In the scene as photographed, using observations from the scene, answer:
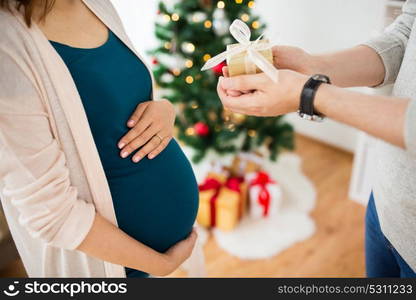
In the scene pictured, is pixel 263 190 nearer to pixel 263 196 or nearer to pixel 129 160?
pixel 263 196

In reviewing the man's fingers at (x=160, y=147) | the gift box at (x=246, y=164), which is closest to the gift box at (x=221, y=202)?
the gift box at (x=246, y=164)

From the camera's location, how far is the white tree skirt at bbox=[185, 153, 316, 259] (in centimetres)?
214

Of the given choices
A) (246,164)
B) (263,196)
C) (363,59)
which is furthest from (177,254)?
(246,164)

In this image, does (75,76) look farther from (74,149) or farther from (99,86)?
(74,149)

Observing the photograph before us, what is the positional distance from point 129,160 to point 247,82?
1.16 feet

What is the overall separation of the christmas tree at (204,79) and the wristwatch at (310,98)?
1.09 m

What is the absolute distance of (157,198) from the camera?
1025 millimetres

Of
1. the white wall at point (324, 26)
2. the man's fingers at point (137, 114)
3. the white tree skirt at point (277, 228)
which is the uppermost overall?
the man's fingers at point (137, 114)

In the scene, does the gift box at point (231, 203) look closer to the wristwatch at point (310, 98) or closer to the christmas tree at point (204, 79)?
the christmas tree at point (204, 79)

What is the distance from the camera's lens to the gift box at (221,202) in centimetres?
217

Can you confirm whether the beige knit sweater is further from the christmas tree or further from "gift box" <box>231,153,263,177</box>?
"gift box" <box>231,153,263,177</box>

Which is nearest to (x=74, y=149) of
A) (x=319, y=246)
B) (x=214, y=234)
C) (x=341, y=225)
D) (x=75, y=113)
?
(x=75, y=113)

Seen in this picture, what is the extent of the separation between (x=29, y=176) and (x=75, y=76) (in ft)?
0.80

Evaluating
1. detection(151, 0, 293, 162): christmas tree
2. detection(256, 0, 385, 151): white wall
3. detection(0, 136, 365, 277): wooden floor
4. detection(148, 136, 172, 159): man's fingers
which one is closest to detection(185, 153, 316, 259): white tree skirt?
detection(0, 136, 365, 277): wooden floor
